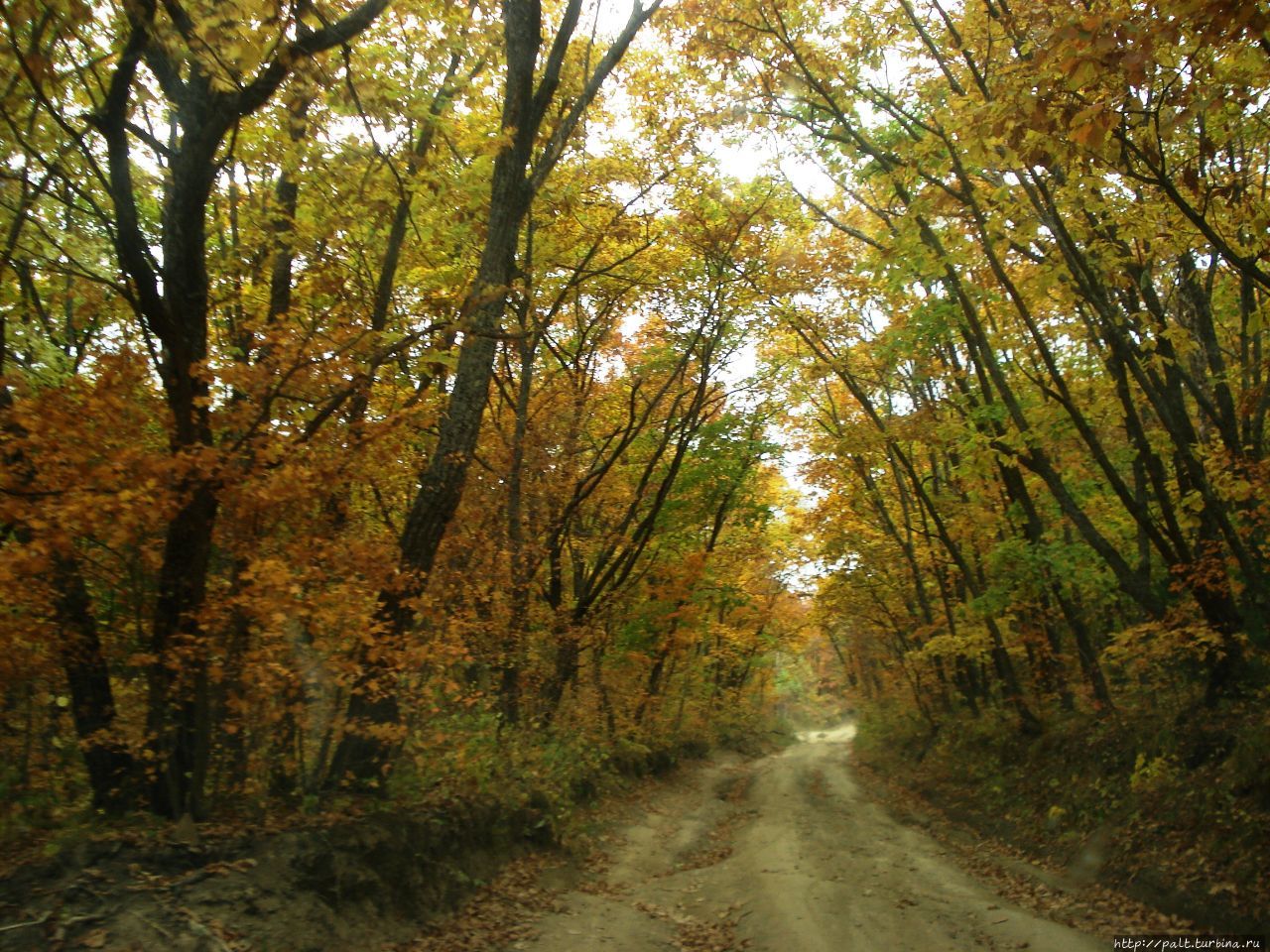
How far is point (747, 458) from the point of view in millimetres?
21891

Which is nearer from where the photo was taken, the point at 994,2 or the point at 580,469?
the point at 994,2

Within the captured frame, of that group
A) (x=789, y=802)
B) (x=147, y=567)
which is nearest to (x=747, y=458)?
(x=789, y=802)

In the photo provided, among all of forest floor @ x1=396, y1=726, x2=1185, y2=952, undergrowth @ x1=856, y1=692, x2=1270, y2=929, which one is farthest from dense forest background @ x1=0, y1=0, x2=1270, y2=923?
forest floor @ x1=396, y1=726, x2=1185, y2=952

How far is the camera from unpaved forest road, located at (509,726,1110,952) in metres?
8.30

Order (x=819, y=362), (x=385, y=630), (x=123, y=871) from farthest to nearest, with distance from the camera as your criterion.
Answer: (x=819, y=362) < (x=385, y=630) < (x=123, y=871)

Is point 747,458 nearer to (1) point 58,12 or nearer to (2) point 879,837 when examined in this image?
(2) point 879,837

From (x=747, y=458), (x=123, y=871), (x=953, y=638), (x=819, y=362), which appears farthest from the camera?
(x=747, y=458)

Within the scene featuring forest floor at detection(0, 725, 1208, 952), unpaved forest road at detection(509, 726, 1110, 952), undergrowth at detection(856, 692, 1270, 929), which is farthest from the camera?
undergrowth at detection(856, 692, 1270, 929)

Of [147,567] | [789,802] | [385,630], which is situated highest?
[147,567]

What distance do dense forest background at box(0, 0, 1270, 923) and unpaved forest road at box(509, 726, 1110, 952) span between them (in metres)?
2.03

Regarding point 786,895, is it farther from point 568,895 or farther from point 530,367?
point 530,367

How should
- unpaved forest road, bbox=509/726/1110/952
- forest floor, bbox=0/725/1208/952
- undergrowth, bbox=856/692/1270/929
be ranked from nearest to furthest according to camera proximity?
forest floor, bbox=0/725/1208/952 → unpaved forest road, bbox=509/726/1110/952 → undergrowth, bbox=856/692/1270/929

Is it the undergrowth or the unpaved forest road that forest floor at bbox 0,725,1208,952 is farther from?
the undergrowth

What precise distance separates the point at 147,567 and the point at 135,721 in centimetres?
127
